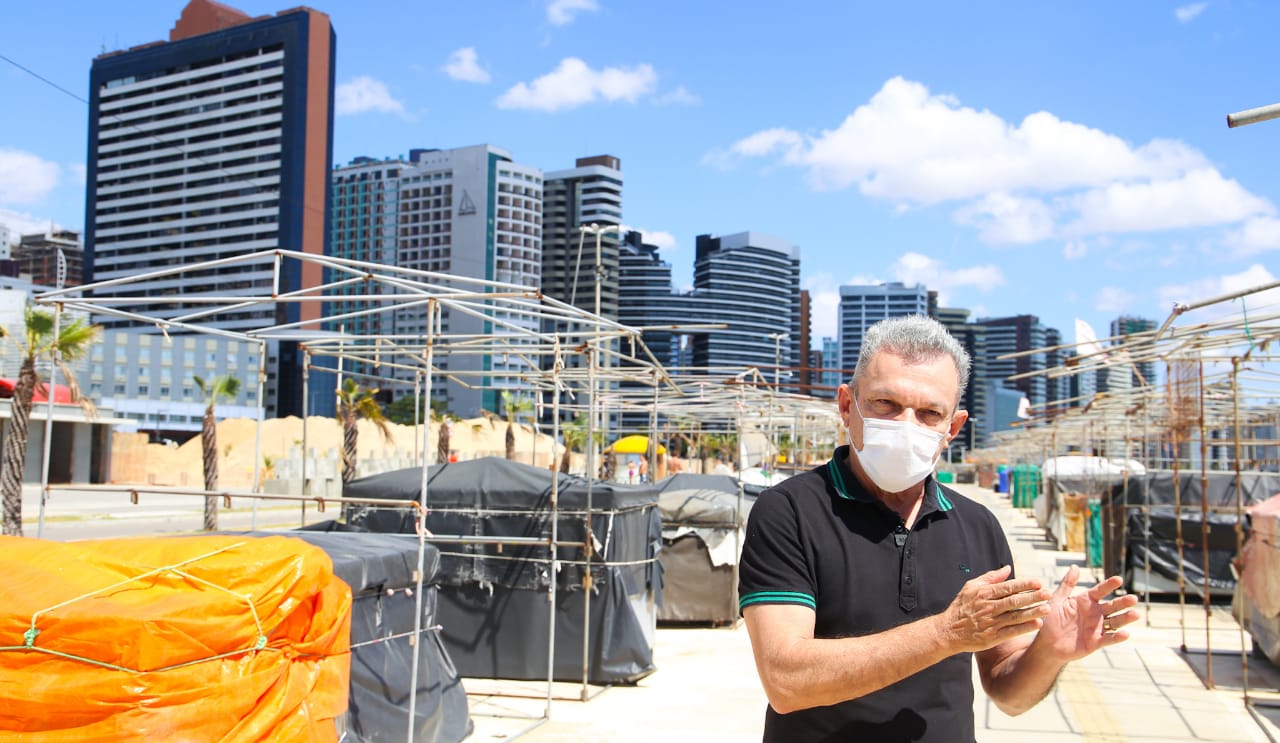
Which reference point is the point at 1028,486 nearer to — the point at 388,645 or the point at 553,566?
the point at 553,566

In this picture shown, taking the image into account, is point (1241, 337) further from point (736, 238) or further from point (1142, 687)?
point (736, 238)

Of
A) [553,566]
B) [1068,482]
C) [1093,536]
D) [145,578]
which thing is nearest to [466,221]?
[1068,482]

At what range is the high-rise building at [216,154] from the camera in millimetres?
114375

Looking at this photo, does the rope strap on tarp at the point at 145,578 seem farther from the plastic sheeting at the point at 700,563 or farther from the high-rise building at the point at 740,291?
the high-rise building at the point at 740,291

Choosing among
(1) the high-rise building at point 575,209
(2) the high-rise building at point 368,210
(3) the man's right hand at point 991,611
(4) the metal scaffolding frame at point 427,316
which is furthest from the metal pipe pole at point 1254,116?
(2) the high-rise building at point 368,210

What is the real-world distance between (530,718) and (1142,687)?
21.3 feet

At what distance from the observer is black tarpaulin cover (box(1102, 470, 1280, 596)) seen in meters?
16.0

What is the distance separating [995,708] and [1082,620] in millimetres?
8489

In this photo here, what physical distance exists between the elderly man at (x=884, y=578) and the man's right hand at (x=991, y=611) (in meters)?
0.14

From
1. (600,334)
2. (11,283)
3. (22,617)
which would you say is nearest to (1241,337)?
(600,334)

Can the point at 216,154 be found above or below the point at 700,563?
above

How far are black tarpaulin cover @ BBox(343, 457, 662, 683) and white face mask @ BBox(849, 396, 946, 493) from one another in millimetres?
8067

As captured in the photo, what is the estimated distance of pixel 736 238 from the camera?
17325 cm

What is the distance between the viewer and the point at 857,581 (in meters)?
2.41
